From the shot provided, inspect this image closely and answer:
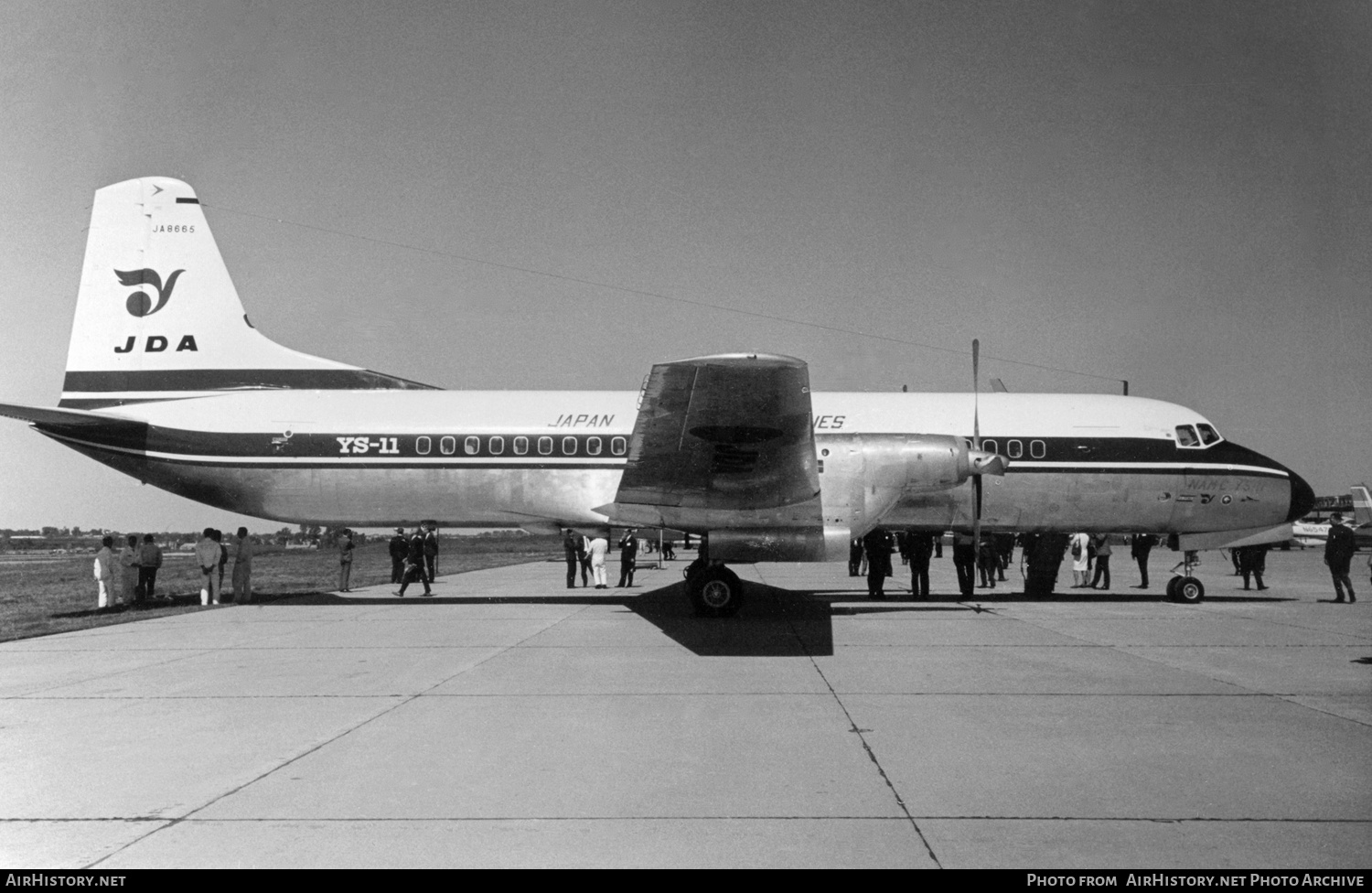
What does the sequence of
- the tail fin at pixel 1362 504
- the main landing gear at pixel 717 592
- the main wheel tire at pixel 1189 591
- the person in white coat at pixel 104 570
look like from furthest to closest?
1. the tail fin at pixel 1362 504
2. the main wheel tire at pixel 1189 591
3. the person in white coat at pixel 104 570
4. the main landing gear at pixel 717 592

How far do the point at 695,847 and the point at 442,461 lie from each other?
44.6 ft

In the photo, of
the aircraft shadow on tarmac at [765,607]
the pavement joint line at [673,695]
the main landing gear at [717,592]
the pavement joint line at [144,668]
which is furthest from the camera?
the main landing gear at [717,592]

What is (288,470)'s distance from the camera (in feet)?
56.9

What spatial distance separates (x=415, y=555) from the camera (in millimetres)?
20297

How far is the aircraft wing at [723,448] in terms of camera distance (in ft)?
34.9

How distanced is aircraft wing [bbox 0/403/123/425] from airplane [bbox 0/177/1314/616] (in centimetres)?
4

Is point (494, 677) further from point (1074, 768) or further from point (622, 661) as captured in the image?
point (1074, 768)

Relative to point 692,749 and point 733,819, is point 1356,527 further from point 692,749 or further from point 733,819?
point 733,819

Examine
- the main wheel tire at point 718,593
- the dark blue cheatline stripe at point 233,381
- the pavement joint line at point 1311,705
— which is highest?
the dark blue cheatline stripe at point 233,381

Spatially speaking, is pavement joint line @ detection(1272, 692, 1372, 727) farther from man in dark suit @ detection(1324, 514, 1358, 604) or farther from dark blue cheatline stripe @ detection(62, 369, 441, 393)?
dark blue cheatline stripe @ detection(62, 369, 441, 393)

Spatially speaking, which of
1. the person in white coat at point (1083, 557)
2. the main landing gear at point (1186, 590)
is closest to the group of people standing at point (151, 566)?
the main landing gear at point (1186, 590)

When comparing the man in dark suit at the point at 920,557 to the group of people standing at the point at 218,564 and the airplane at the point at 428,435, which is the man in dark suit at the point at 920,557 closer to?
the airplane at the point at 428,435

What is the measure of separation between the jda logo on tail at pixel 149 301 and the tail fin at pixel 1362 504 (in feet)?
80.2
